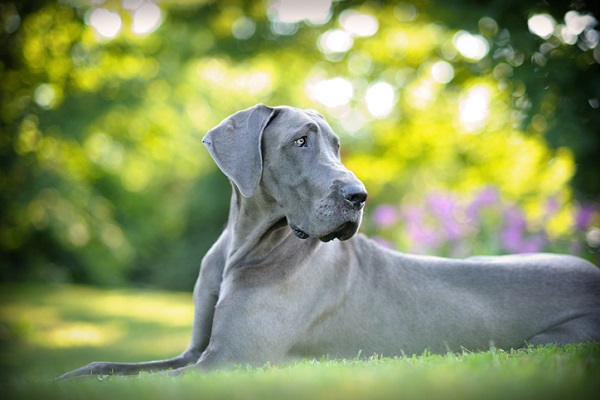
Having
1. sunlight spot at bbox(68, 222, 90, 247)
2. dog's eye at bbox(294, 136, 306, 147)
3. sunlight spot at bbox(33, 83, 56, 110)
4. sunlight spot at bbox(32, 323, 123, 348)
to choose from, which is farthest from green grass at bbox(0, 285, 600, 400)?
sunlight spot at bbox(68, 222, 90, 247)

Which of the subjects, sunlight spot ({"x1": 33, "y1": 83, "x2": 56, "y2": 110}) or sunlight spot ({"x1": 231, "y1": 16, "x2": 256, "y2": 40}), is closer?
sunlight spot ({"x1": 231, "y1": 16, "x2": 256, "y2": 40})

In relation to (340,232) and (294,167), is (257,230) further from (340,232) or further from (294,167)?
(340,232)

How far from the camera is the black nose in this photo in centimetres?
392

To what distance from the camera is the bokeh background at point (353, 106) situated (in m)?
8.54

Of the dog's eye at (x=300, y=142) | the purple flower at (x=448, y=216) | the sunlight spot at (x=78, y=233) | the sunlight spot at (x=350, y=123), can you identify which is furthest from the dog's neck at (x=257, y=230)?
the sunlight spot at (x=350, y=123)

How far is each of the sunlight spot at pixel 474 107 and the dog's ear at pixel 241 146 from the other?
10253 mm

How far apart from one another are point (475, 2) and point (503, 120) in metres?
5.94

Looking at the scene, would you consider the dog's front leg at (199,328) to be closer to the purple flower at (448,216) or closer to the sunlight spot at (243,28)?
the purple flower at (448,216)

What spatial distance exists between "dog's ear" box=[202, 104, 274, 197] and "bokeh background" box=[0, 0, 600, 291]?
5.07 m

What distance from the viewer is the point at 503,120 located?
565 inches

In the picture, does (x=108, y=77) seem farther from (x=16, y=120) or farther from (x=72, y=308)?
(x=72, y=308)

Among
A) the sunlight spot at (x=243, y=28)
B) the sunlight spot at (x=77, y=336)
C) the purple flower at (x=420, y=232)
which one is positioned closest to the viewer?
the sunlight spot at (x=77, y=336)

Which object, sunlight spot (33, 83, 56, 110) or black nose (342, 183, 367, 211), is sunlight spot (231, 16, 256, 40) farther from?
black nose (342, 183, 367, 211)

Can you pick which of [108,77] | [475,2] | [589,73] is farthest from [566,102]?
[108,77]
